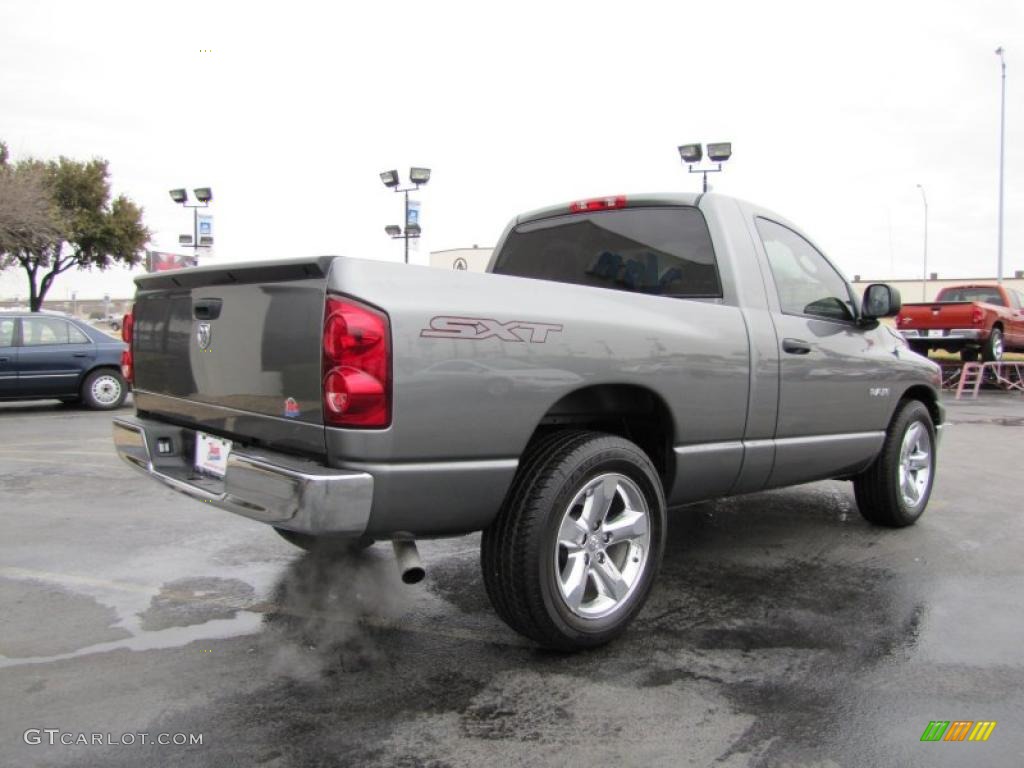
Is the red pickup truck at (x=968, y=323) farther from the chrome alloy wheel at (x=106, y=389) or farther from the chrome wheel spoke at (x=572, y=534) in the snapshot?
the chrome wheel spoke at (x=572, y=534)

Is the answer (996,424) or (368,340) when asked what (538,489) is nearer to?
(368,340)

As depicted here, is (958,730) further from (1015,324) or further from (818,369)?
(1015,324)

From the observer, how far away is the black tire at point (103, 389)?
11.6 m

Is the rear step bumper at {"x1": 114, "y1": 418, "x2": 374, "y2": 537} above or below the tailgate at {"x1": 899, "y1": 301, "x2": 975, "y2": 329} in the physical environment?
below

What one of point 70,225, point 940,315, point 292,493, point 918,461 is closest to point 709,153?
point 940,315

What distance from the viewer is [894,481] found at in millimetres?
4988

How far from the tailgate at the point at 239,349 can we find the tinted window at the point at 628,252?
2011 mm

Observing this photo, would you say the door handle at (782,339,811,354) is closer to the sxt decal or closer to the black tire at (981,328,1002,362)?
the sxt decal

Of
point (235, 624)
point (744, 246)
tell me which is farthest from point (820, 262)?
point (235, 624)

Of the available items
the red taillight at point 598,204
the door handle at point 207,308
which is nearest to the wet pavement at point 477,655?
the door handle at point 207,308

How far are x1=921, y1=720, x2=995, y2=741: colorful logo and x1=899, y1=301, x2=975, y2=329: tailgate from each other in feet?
47.0

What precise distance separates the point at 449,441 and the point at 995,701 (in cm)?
211

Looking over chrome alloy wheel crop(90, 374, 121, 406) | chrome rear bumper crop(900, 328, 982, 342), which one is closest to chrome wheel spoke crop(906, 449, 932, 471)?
chrome alloy wheel crop(90, 374, 121, 406)

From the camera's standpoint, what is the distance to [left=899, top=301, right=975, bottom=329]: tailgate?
51.1 feet
